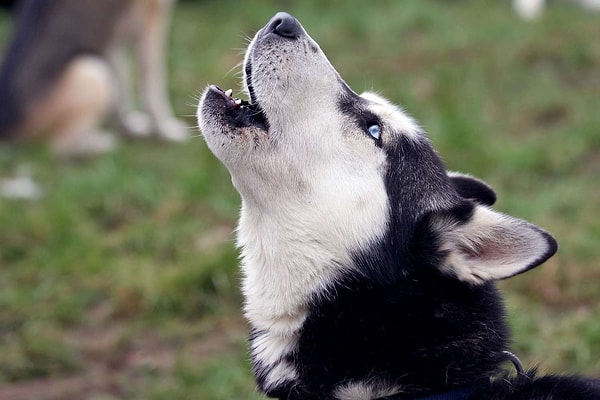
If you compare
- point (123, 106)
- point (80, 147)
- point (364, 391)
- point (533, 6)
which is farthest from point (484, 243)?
point (533, 6)

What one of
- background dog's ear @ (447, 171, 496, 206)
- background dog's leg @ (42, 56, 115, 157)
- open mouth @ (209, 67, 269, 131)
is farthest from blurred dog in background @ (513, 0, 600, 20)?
open mouth @ (209, 67, 269, 131)

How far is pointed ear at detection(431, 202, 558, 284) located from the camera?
8.73ft

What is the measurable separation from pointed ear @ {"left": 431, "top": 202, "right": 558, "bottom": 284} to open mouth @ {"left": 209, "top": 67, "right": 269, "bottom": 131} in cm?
67

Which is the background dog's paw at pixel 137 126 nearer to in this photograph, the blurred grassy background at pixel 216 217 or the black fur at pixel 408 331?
the blurred grassy background at pixel 216 217

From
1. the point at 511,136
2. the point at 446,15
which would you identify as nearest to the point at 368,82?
the point at 511,136

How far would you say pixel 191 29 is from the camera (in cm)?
1061

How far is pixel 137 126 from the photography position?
808 centimetres

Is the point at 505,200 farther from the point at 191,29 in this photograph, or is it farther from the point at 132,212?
the point at 191,29

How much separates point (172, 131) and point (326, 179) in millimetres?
5121

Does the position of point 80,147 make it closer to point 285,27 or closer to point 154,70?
point 154,70

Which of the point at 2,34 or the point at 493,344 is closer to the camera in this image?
the point at 493,344

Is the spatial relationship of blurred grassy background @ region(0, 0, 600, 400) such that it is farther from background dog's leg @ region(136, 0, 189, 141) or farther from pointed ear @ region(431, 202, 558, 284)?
pointed ear @ region(431, 202, 558, 284)

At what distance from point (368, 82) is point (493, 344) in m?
5.31

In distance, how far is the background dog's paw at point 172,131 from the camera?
307 inches
